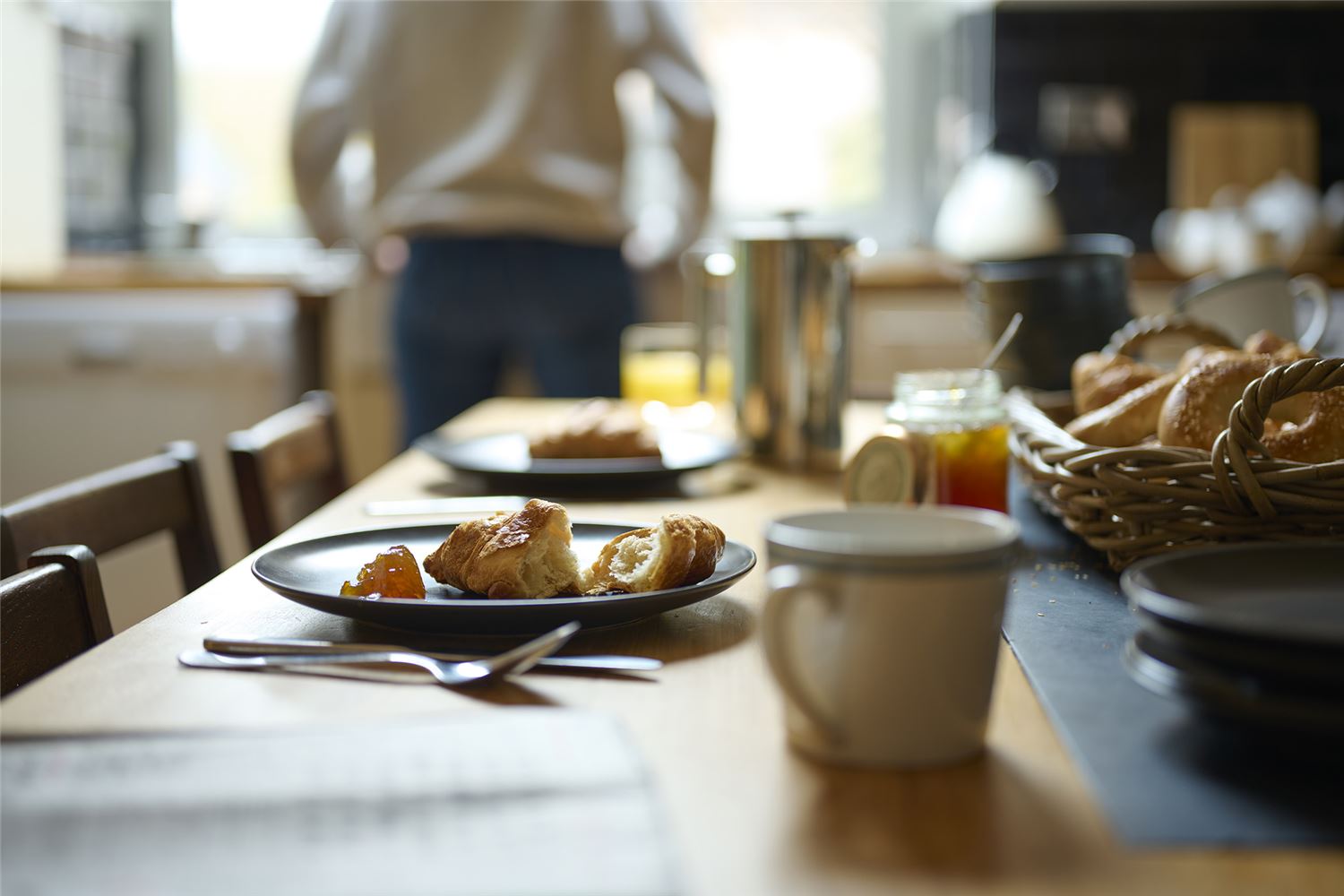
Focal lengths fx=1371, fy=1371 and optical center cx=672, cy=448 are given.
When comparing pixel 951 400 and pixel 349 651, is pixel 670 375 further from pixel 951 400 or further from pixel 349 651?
pixel 349 651

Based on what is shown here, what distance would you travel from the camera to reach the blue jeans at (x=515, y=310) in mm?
2283

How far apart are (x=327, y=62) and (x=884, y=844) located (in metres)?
2.12

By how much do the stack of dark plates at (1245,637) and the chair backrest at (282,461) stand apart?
978 mm

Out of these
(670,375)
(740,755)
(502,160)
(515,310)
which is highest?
(502,160)

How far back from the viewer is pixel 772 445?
141cm

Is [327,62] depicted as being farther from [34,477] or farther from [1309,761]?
[1309,761]

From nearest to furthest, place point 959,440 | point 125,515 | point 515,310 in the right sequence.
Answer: point 959,440, point 125,515, point 515,310

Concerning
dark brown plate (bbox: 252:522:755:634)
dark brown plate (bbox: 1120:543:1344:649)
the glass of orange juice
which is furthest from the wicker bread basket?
the glass of orange juice

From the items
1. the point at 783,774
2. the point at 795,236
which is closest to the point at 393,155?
the point at 795,236

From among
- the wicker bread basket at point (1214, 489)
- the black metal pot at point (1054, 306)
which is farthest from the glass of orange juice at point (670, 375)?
the wicker bread basket at point (1214, 489)

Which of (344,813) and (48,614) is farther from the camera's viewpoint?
(48,614)

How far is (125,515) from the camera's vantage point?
3.78 feet

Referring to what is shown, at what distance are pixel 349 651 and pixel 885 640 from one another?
0.28 meters

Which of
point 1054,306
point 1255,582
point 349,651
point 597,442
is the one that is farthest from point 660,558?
point 1054,306
